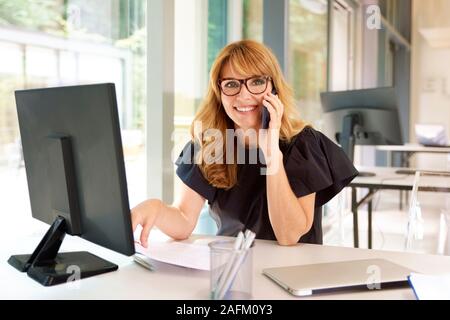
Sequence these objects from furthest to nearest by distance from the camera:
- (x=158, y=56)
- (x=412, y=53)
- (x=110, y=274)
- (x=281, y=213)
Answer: (x=412, y=53), (x=158, y=56), (x=281, y=213), (x=110, y=274)

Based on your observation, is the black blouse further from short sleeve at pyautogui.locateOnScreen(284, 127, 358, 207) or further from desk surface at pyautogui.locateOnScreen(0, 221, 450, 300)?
desk surface at pyautogui.locateOnScreen(0, 221, 450, 300)

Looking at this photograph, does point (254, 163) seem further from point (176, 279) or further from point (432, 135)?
point (432, 135)

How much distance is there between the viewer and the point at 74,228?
1037 mm

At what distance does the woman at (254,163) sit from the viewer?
1.36m

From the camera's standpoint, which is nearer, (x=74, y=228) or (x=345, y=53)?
(x=74, y=228)

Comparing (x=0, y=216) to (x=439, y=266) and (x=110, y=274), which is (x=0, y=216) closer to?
(x=110, y=274)

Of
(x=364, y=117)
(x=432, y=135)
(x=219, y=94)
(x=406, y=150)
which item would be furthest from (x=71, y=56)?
(x=432, y=135)

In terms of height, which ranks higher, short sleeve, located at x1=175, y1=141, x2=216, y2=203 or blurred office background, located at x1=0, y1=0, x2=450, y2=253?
blurred office background, located at x1=0, y1=0, x2=450, y2=253

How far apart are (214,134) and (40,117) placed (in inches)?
24.6

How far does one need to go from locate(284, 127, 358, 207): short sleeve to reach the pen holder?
0.53 meters

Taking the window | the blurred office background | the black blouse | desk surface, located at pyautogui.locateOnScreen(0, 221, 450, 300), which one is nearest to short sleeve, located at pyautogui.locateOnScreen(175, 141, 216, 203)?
the black blouse

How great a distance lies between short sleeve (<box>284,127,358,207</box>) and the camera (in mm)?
1365

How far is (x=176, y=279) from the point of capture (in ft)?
3.28
